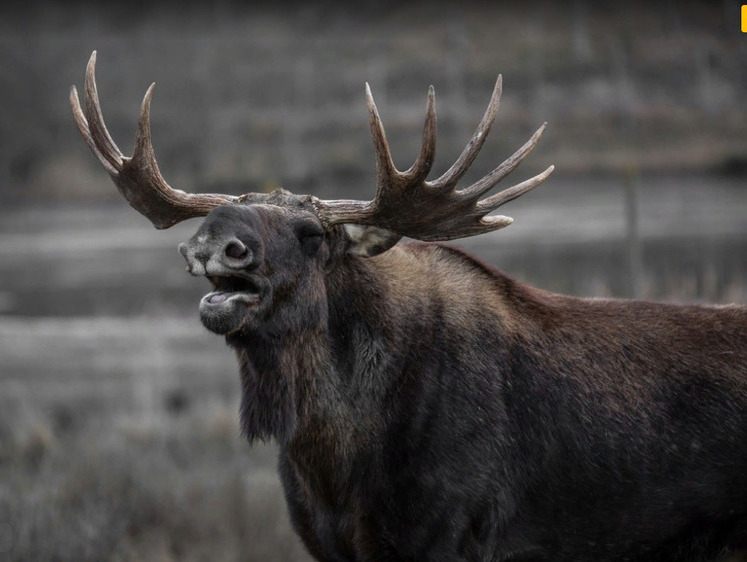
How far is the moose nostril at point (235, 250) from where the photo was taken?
4.51 m

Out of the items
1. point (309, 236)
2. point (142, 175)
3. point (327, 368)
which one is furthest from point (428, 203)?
point (142, 175)

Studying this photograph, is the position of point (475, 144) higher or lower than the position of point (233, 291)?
higher

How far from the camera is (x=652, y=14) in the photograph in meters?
19.4

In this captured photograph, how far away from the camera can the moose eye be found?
16.1 feet

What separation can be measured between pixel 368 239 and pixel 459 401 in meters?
0.84

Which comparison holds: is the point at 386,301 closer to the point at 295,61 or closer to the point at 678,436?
the point at 678,436

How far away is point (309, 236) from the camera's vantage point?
494cm

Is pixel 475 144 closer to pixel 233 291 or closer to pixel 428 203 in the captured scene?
pixel 428 203

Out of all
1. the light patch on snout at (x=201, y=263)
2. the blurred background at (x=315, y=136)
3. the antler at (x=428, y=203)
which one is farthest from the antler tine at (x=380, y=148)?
the blurred background at (x=315, y=136)

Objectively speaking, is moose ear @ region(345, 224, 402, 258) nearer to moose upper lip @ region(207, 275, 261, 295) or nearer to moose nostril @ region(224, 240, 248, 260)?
moose upper lip @ region(207, 275, 261, 295)

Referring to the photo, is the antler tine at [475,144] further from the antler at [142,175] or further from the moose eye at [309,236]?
the antler at [142,175]

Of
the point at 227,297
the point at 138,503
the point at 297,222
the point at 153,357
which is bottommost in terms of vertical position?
the point at 138,503

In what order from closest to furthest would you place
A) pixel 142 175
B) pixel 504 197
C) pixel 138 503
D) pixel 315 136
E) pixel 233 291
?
pixel 233 291 → pixel 504 197 → pixel 142 175 → pixel 138 503 → pixel 315 136

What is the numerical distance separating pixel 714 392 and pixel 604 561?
2.90ft
